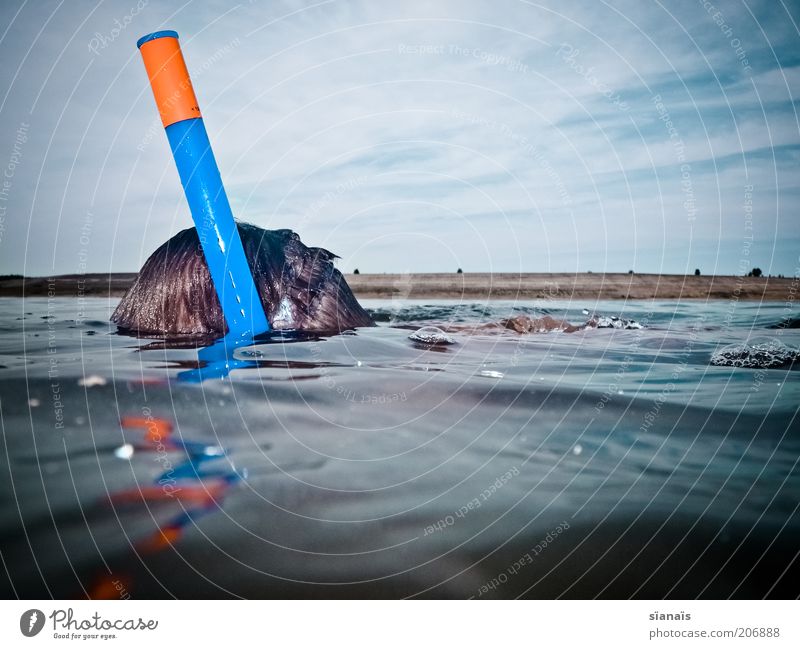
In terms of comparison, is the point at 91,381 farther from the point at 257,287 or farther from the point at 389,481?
the point at 257,287

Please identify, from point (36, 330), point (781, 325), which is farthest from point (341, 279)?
point (781, 325)

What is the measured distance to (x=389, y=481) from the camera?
78.7 inches

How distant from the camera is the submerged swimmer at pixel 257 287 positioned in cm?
440

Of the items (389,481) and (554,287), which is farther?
(554,287)

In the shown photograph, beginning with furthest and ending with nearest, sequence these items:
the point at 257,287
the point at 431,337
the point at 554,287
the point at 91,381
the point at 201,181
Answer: the point at 554,287 → the point at 431,337 → the point at 257,287 → the point at 201,181 → the point at 91,381

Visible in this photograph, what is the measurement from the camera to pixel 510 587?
171 cm

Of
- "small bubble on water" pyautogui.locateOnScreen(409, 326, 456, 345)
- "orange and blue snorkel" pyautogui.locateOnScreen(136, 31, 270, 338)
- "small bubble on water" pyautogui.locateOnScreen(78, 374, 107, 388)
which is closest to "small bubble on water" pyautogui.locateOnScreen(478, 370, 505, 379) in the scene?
"small bubble on water" pyautogui.locateOnScreen(409, 326, 456, 345)

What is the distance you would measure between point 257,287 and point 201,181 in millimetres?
1310

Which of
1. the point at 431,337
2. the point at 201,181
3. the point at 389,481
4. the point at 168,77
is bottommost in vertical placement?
the point at 389,481

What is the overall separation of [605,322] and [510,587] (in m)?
4.78

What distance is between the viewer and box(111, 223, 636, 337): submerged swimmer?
14.4ft

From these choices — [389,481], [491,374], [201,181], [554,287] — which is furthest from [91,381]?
[554,287]

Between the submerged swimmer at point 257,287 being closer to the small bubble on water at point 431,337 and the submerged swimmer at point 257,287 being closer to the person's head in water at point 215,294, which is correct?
the person's head in water at point 215,294

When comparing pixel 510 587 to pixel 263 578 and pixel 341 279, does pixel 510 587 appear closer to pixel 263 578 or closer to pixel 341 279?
pixel 263 578
